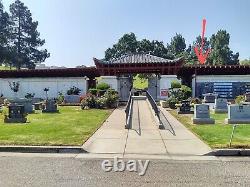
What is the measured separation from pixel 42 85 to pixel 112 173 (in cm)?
3230

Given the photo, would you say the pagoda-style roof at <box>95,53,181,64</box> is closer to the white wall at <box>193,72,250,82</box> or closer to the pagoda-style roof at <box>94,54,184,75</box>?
the pagoda-style roof at <box>94,54,184,75</box>

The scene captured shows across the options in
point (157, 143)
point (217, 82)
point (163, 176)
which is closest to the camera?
point (163, 176)

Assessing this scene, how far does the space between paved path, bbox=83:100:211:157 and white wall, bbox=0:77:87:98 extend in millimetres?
22392

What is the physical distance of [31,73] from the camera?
41000mm

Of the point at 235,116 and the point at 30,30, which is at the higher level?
the point at 30,30

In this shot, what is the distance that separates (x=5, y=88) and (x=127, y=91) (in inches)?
527

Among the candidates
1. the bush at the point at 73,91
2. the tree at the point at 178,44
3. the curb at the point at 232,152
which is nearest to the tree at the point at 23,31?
the bush at the point at 73,91

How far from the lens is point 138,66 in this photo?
126 ft

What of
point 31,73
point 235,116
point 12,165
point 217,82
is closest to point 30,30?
point 31,73

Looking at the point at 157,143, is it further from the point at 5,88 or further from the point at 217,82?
the point at 5,88

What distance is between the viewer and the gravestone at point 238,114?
18.4 meters

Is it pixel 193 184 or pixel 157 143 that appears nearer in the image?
pixel 193 184

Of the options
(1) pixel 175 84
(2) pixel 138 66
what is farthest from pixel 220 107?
(2) pixel 138 66

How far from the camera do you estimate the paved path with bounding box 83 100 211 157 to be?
11789mm
